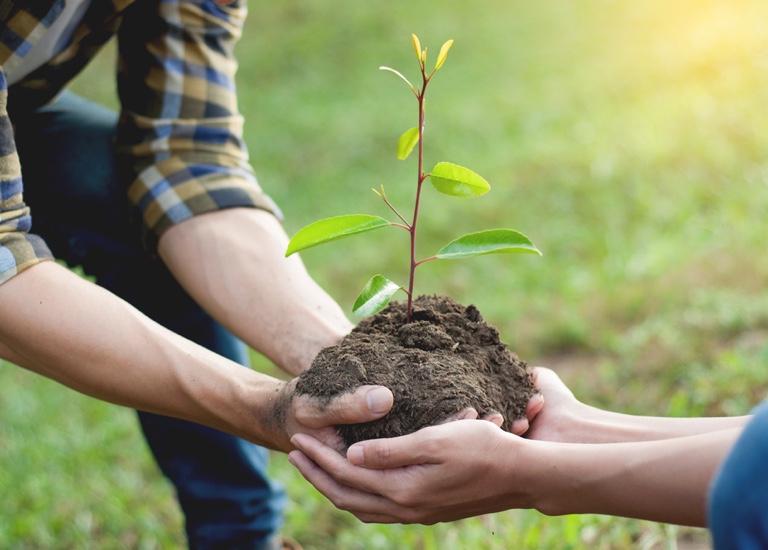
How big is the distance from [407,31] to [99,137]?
6475mm

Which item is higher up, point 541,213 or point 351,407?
point 351,407

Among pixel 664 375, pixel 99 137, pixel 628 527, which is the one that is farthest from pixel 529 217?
pixel 99 137

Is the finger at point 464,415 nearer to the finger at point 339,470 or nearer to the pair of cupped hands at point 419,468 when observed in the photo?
the pair of cupped hands at point 419,468

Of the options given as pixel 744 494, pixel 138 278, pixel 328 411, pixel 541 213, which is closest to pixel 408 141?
pixel 328 411

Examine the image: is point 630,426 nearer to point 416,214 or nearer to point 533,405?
point 533,405

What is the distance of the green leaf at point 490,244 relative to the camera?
1405mm

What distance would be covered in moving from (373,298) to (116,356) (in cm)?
47

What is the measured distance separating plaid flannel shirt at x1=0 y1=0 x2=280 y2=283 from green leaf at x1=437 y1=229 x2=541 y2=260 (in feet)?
2.05

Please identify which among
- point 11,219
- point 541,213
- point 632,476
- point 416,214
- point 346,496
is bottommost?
point 541,213

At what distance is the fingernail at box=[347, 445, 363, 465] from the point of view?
1.33 metres

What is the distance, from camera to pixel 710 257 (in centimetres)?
329

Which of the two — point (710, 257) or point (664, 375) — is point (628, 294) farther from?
point (664, 375)

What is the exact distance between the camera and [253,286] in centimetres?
179

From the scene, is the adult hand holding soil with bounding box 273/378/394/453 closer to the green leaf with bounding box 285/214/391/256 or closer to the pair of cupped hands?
the pair of cupped hands
